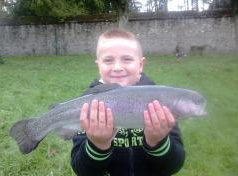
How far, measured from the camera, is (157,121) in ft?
9.43

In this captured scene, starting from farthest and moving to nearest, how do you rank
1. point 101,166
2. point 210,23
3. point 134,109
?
point 210,23, point 101,166, point 134,109

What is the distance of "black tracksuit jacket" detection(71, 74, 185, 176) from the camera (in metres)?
3.15

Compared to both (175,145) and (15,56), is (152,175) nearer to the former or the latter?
(175,145)

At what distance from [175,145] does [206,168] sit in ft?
10.9

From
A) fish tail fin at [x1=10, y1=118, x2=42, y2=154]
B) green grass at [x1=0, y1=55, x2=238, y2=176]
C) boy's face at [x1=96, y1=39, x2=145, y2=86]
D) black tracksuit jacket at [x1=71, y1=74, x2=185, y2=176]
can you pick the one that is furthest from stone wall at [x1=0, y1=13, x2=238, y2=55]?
fish tail fin at [x1=10, y1=118, x2=42, y2=154]

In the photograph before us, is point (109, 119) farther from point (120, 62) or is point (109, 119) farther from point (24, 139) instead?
point (24, 139)

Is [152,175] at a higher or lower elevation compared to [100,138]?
lower

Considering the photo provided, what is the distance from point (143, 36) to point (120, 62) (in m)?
29.7

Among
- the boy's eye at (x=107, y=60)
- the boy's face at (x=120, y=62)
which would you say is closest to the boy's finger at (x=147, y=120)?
the boy's face at (x=120, y=62)

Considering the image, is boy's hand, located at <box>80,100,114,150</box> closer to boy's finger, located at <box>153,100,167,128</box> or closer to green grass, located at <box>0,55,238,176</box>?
boy's finger, located at <box>153,100,167,128</box>

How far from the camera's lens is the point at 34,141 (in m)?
3.20

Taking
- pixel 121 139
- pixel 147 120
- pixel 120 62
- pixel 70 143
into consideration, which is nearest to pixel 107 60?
pixel 120 62

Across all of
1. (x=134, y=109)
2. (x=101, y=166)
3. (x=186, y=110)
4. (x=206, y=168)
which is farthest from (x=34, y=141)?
(x=206, y=168)

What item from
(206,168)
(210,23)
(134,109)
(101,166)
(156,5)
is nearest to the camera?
(134,109)
